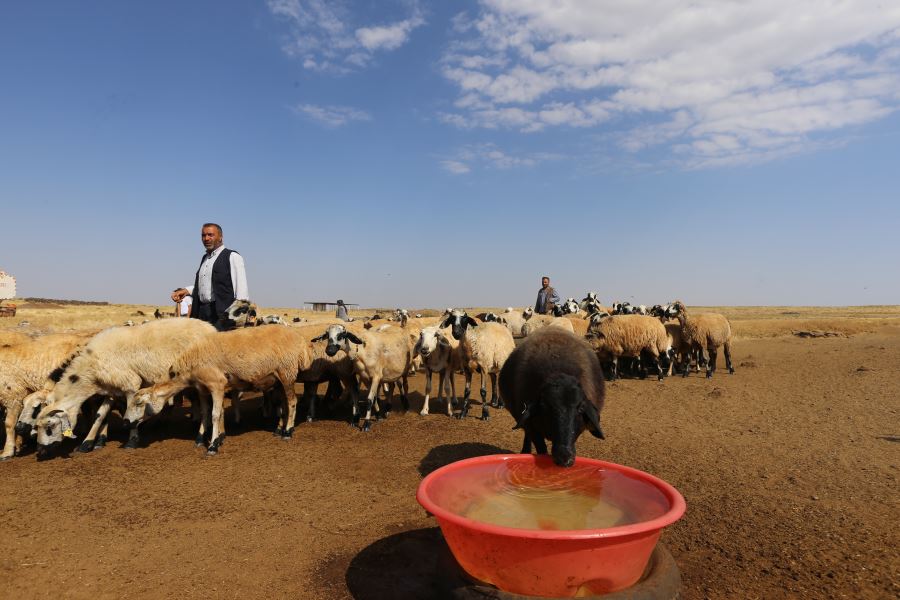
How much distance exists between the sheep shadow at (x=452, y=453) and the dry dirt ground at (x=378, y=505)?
35 mm

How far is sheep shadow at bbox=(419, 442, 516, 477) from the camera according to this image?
745cm

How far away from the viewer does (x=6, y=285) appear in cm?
4131

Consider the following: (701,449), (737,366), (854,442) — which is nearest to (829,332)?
(737,366)

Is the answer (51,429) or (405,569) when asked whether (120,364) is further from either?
(405,569)

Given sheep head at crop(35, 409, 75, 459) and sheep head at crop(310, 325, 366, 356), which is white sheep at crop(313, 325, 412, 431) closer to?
sheep head at crop(310, 325, 366, 356)

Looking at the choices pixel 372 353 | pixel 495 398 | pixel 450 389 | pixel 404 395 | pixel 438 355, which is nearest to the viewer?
pixel 372 353

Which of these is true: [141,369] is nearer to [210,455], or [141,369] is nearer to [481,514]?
[210,455]

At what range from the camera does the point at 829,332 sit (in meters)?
28.2

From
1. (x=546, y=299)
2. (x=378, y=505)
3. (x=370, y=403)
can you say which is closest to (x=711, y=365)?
(x=546, y=299)

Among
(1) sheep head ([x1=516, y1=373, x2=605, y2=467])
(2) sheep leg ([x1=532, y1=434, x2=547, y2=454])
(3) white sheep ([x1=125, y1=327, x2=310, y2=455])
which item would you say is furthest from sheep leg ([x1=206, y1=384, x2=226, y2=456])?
(1) sheep head ([x1=516, y1=373, x2=605, y2=467])

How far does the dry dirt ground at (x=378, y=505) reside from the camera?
429 cm

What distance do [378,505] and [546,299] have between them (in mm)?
16730

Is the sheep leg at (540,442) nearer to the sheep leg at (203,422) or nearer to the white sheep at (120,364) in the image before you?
the sheep leg at (203,422)

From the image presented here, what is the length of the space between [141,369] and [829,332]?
33.5 metres
